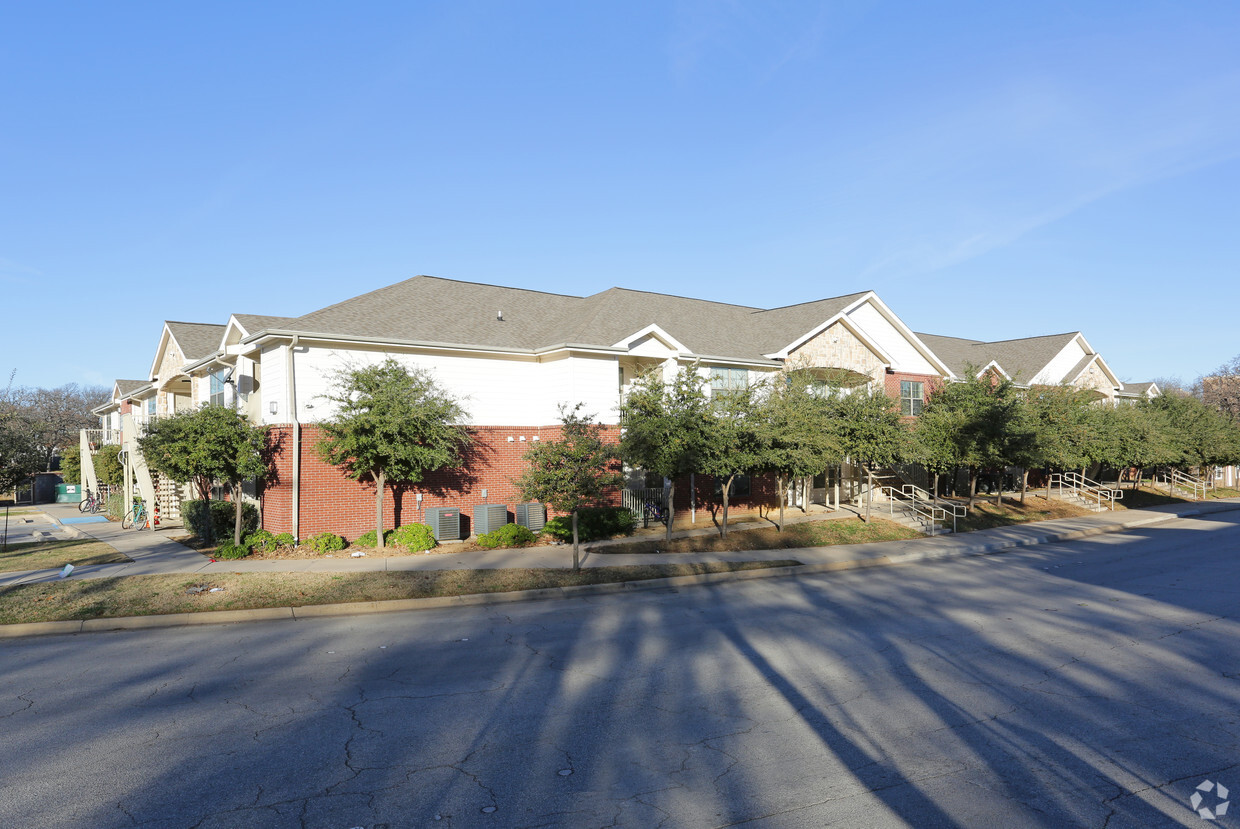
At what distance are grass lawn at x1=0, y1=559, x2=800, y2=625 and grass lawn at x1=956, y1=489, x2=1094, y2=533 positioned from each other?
16.4 m

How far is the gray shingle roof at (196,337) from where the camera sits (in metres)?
27.1

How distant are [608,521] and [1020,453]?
16792 mm

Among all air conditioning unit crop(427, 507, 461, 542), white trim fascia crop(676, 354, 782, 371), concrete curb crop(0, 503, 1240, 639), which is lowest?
concrete curb crop(0, 503, 1240, 639)

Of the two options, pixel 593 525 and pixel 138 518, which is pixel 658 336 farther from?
pixel 138 518

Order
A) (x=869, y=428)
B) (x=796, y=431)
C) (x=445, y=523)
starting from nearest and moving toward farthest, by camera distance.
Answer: (x=445, y=523)
(x=796, y=431)
(x=869, y=428)

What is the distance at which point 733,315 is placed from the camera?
3173 centimetres

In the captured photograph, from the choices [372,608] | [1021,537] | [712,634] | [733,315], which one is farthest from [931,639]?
[733,315]

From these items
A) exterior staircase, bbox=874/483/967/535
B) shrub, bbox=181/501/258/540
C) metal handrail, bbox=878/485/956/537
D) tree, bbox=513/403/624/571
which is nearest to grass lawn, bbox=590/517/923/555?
exterior staircase, bbox=874/483/967/535

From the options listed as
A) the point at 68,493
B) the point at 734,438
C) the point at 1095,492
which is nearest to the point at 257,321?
the point at 734,438

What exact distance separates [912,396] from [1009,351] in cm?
1656

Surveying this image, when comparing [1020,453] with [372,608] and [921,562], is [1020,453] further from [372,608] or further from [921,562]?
[372,608]

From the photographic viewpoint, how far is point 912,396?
111ft

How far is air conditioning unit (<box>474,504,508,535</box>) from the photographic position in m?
20.9

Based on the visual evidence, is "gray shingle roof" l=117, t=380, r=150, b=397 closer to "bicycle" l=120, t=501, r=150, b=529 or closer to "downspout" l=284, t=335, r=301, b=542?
"bicycle" l=120, t=501, r=150, b=529
